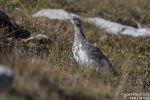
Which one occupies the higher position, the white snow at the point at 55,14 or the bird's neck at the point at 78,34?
the bird's neck at the point at 78,34

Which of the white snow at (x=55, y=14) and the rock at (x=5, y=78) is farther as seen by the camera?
the white snow at (x=55, y=14)

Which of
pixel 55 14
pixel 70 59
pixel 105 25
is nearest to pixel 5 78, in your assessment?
pixel 70 59

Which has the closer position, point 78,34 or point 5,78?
point 5,78

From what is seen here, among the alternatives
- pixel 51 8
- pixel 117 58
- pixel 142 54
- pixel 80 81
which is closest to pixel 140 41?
pixel 142 54

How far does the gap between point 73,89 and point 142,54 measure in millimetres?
7906

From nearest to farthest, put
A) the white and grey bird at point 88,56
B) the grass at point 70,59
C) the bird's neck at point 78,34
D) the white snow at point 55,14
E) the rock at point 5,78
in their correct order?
the rock at point 5,78 < the grass at point 70,59 < the white and grey bird at point 88,56 < the bird's neck at point 78,34 < the white snow at point 55,14

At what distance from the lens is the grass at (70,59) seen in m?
4.09

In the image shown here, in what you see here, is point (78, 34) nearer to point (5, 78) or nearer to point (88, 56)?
point (88, 56)

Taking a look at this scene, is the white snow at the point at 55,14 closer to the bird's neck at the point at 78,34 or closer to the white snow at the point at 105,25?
the white snow at the point at 105,25

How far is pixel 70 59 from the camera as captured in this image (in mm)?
7684

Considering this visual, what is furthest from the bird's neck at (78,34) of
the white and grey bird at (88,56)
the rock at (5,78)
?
the rock at (5,78)

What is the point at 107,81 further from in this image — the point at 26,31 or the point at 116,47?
the point at 116,47

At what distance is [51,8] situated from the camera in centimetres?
1548

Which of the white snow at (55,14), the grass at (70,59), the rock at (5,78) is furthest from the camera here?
the white snow at (55,14)
